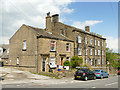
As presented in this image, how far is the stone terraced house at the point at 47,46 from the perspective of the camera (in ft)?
81.5

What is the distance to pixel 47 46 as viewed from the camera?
2552 centimetres

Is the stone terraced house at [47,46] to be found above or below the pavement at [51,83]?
above

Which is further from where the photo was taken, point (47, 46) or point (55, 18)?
point (55, 18)

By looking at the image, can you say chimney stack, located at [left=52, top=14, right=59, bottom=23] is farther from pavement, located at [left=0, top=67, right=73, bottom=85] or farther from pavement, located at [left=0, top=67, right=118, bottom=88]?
pavement, located at [left=0, top=67, right=118, bottom=88]

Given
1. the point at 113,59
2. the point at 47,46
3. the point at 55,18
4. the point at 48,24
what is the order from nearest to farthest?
1. the point at 47,46
2. the point at 48,24
3. the point at 55,18
4. the point at 113,59

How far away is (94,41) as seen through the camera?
39125 mm

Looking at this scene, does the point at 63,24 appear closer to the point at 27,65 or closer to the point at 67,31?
the point at 67,31

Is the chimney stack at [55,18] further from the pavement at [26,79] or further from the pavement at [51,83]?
the pavement at [51,83]

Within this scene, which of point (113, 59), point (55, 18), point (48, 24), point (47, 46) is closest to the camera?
point (47, 46)

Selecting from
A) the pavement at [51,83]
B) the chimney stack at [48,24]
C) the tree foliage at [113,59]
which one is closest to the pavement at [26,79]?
the pavement at [51,83]

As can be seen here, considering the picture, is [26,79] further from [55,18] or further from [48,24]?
[55,18]

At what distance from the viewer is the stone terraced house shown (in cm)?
2483

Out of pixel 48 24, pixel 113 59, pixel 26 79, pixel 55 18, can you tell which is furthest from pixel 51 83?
pixel 113 59

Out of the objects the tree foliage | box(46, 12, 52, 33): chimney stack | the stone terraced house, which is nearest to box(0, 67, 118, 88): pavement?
the stone terraced house
